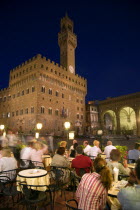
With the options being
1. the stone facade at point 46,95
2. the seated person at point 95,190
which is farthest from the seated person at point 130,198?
the stone facade at point 46,95

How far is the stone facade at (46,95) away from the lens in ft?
109

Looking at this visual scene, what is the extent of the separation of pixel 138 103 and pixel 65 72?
67.8ft

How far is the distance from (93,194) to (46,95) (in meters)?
33.1

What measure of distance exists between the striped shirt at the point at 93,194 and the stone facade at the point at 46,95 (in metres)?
30.1

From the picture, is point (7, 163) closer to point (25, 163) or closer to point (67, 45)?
point (25, 163)

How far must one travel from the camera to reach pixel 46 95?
3481cm

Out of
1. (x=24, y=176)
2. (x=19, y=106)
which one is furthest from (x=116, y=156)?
(x=19, y=106)

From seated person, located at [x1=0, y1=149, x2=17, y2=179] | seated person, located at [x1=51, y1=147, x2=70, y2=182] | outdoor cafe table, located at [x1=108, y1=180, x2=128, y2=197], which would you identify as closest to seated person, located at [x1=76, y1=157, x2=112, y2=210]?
outdoor cafe table, located at [x1=108, y1=180, x2=128, y2=197]

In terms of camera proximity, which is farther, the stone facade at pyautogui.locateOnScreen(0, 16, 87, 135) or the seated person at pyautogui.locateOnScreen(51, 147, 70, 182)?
the stone facade at pyautogui.locateOnScreen(0, 16, 87, 135)

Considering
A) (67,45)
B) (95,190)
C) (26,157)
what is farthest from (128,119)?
(95,190)

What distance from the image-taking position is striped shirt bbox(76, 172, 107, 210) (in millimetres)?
2395

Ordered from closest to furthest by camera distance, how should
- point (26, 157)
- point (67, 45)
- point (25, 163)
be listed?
point (25, 163)
point (26, 157)
point (67, 45)

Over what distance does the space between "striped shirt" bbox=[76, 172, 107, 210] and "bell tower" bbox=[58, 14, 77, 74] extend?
134 ft

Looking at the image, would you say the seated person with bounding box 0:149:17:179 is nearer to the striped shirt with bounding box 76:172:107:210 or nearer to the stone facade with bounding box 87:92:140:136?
the striped shirt with bounding box 76:172:107:210
